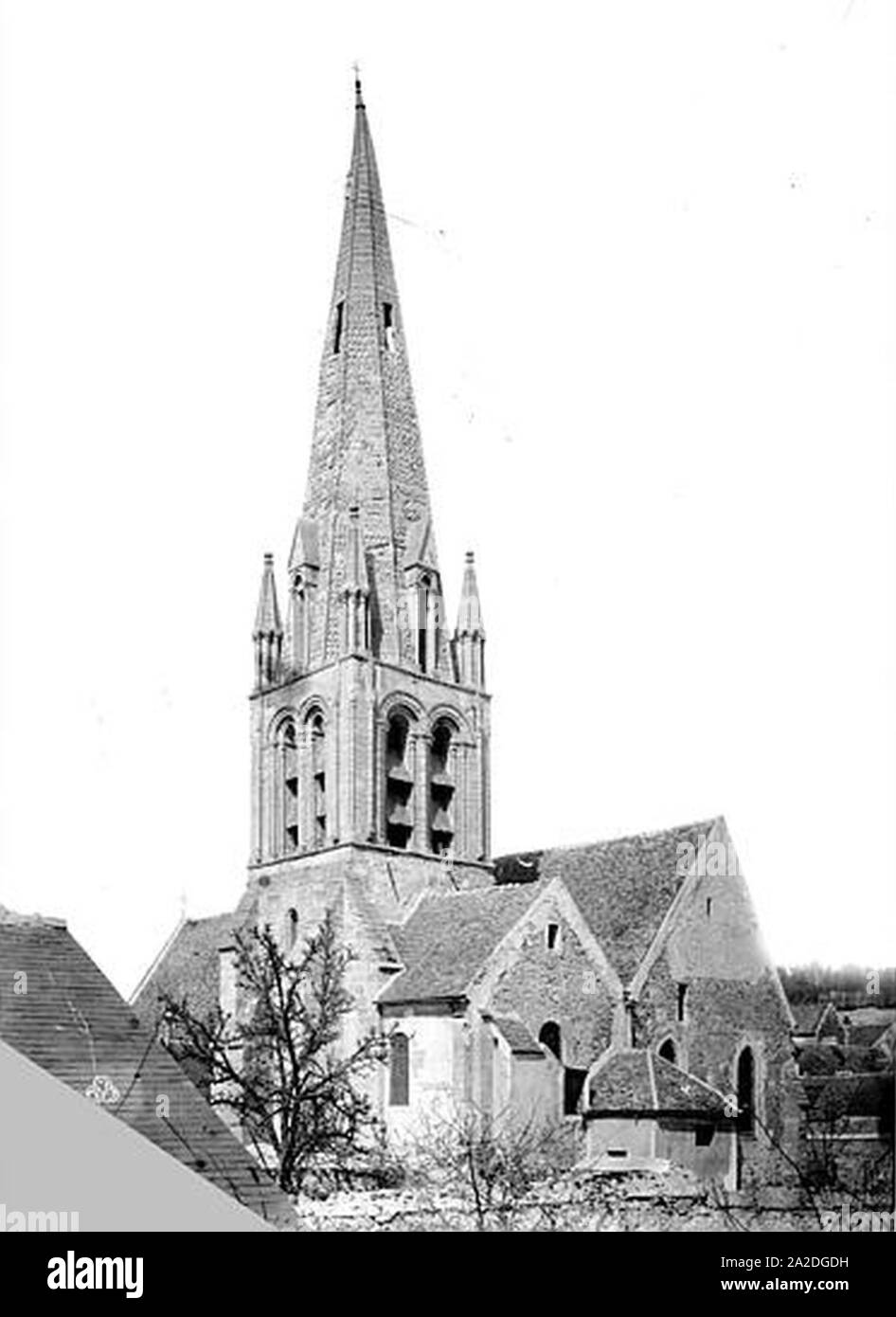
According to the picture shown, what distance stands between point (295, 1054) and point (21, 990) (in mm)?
4993

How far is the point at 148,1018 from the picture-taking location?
14883mm

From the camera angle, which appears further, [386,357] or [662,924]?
[386,357]

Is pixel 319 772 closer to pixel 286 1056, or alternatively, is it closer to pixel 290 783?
pixel 290 783

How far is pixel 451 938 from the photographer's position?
19.0 m

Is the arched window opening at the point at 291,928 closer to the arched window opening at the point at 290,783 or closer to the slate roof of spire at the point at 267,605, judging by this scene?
the arched window opening at the point at 290,783

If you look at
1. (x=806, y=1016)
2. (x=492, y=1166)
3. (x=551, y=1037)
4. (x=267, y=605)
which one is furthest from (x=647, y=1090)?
(x=267, y=605)

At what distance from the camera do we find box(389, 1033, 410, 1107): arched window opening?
54.9 ft

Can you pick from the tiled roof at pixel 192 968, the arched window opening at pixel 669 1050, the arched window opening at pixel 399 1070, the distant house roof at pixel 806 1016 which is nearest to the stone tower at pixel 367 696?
the arched window opening at pixel 399 1070

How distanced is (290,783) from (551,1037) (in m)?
4.08

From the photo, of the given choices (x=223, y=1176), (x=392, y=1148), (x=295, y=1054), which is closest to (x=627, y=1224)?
(x=223, y=1176)

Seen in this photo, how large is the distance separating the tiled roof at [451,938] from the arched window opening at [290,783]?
65.9 inches

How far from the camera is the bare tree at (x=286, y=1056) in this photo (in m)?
12.8

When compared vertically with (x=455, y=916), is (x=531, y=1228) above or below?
below
